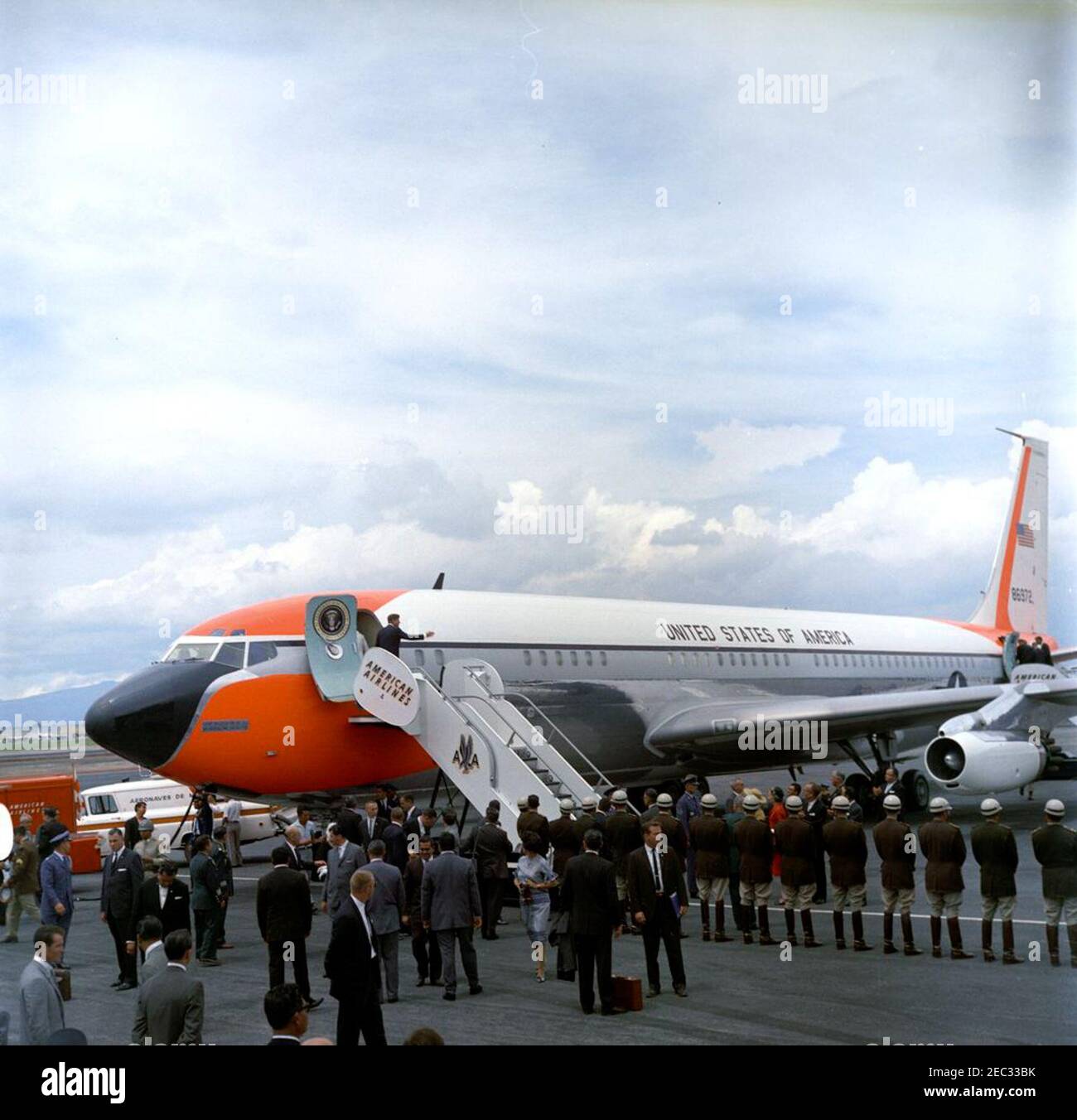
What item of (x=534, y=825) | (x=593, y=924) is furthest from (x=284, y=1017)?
(x=534, y=825)

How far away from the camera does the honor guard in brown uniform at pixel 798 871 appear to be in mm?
12828

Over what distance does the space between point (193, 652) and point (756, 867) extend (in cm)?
822

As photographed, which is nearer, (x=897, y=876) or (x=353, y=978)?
(x=353, y=978)

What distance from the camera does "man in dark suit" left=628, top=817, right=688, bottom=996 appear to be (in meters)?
10.7

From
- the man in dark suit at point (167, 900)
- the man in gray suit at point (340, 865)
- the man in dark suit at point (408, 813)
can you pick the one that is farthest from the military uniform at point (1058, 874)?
the man in dark suit at point (167, 900)

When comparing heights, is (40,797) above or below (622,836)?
above

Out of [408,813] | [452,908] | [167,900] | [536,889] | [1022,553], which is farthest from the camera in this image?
[1022,553]

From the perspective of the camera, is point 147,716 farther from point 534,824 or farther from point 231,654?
point 534,824

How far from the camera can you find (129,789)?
25.0 meters

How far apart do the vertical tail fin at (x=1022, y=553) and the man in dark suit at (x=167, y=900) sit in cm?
2612

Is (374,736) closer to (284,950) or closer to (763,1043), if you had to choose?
(284,950)

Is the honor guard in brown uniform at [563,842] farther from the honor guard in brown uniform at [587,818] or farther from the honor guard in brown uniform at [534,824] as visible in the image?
the honor guard in brown uniform at [534,824]

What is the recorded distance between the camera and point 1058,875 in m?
11.5

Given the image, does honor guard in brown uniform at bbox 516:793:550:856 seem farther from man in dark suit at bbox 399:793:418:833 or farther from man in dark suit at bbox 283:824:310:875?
man in dark suit at bbox 283:824:310:875
